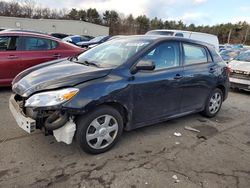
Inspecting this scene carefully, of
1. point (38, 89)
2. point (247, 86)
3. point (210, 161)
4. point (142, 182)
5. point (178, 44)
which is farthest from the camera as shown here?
point (247, 86)

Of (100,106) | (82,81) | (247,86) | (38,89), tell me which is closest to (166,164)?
(100,106)

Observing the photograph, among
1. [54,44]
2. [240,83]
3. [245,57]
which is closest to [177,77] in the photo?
[54,44]

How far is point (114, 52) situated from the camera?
3.95m

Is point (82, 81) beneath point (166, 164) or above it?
above

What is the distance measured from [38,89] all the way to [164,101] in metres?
2.00

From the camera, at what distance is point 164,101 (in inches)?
157

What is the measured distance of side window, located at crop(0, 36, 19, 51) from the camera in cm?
592

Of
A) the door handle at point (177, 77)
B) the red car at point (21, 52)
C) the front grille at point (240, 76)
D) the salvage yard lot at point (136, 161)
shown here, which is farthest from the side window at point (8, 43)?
the front grille at point (240, 76)

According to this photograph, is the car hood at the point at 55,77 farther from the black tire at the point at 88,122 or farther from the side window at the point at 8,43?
the side window at the point at 8,43

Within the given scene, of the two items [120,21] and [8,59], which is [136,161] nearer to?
[8,59]

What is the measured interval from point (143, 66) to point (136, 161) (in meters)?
1.33

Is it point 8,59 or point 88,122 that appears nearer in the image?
point 88,122

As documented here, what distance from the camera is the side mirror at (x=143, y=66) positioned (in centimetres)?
346

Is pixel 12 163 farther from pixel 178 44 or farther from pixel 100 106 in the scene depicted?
pixel 178 44
